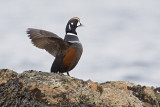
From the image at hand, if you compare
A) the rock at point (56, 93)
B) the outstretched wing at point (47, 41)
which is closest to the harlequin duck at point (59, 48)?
the outstretched wing at point (47, 41)

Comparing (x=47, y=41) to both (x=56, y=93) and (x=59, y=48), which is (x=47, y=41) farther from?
(x=56, y=93)

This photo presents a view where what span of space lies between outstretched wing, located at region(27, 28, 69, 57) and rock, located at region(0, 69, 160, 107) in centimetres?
129

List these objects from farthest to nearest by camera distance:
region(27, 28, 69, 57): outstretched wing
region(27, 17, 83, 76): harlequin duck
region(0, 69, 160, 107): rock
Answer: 1. region(27, 17, 83, 76): harlequin duck
2. region(27, 28, 69, 57): outstretched wing
3. region(0, 69, 160, 107): rock

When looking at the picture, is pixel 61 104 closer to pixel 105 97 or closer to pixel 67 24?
pixel 105 97

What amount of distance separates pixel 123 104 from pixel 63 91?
4.92ft

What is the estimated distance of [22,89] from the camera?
6770 mm

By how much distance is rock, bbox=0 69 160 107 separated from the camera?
6485mm

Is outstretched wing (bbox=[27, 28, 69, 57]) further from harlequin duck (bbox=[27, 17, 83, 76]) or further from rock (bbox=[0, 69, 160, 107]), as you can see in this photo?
rock (bbox=[0, 69, 160, 107])

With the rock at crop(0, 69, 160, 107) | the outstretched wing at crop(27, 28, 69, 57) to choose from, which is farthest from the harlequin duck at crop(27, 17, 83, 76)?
the rock at crop(0, 69, 160, 107)

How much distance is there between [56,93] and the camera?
6613 millimetres

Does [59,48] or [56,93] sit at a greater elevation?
[59,48]

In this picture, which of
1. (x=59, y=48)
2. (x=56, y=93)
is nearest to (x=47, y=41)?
(x=59, y=48)

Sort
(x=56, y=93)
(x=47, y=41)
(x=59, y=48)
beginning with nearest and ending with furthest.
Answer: (x=56, y=93) → (x=47, y=41) → (x=59, y=48)

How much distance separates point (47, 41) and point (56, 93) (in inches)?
106
